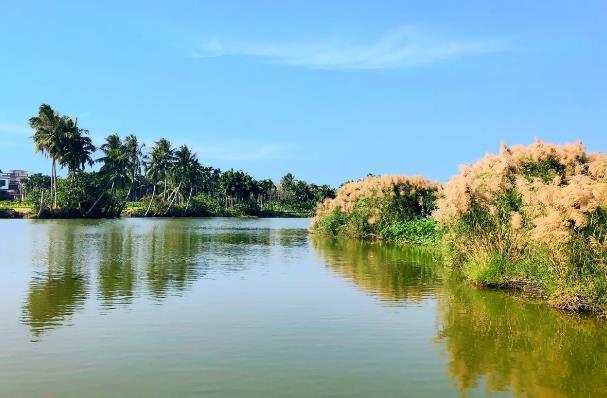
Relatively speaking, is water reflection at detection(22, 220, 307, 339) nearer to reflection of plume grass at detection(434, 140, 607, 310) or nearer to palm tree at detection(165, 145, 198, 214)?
reflection of plume grass at detection(434, 140, 607, 310)

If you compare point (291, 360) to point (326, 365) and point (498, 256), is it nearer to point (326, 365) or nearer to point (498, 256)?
point (326, 365)

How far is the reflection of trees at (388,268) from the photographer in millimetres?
22656

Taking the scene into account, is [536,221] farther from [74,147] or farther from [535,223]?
[74,147]

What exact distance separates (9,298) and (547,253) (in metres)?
16.8

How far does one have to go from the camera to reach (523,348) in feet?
44.8

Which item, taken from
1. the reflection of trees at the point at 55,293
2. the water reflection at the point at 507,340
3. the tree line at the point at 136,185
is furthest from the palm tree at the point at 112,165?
the water reflection at the point at 507,340

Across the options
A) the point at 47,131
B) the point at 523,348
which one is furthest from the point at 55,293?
the point at 47,131

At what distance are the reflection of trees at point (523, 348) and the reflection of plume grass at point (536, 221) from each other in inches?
49.3

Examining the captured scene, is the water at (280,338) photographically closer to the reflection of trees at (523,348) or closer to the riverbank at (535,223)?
the reflection of trees at (523,348)

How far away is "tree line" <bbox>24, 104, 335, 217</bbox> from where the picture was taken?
9478 cm

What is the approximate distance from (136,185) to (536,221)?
147 meters

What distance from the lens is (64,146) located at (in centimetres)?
9369

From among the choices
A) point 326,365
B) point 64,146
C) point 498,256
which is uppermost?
point 64,146

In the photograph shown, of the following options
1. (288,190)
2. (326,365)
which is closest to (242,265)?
(326,365)
